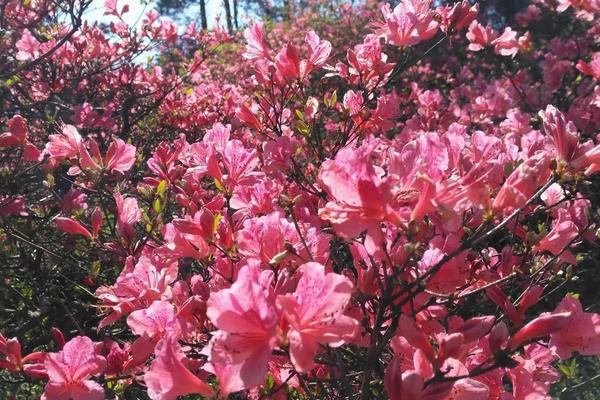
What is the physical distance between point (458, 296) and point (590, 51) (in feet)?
21.8

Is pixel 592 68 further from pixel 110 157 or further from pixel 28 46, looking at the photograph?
pixel 28 46

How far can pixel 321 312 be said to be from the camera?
1010mm

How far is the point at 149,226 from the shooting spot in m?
2.13

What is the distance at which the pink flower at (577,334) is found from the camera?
1.28 metres

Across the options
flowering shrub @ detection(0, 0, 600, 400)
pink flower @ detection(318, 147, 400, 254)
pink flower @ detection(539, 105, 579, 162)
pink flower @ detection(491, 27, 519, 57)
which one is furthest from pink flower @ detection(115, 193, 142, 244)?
pink flower @ detection(491, 27, 519, 57)

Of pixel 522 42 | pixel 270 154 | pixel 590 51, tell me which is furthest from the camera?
pixel 590 51

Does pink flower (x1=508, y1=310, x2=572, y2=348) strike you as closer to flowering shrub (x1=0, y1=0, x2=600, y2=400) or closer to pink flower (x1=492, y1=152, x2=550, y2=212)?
flowering shrub (x1=0, y1=0, x2=600, y2=400)

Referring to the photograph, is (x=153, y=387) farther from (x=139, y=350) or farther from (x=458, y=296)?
(x=458, y=296)

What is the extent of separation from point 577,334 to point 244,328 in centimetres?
81

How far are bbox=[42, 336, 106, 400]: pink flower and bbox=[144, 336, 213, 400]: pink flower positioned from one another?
0.30 metres

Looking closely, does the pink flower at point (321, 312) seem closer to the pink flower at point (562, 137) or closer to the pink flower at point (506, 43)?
the pink flower at point (562, 137)

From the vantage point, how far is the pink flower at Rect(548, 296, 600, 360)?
128 cm

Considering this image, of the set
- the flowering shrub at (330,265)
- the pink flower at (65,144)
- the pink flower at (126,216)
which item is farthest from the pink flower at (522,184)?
the pink flower at (65,144)

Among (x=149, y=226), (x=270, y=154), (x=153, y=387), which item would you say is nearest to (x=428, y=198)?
(x=153, y=387)
